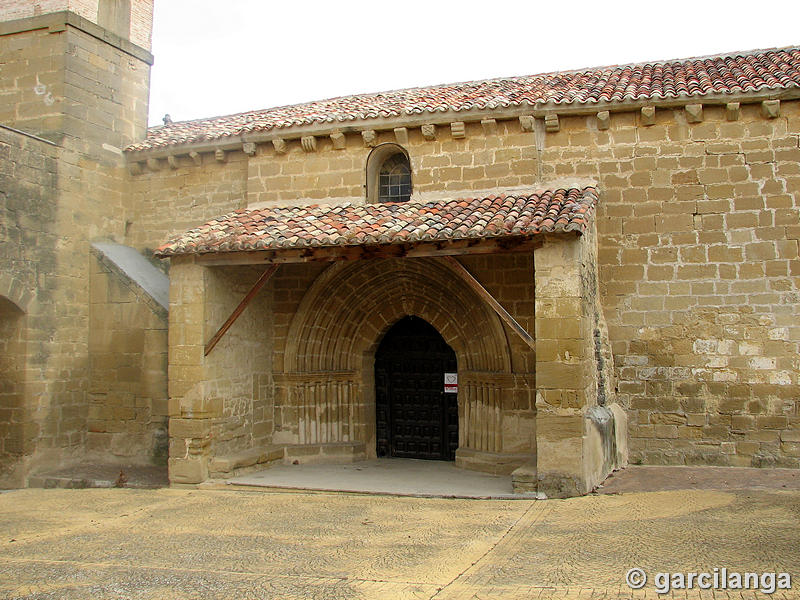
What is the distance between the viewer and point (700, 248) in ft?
33.3

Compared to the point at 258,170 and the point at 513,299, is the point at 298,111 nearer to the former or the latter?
the point at 258,170

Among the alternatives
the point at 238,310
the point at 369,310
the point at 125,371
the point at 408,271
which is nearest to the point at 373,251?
the point at 408,271

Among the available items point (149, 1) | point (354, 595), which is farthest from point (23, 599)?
point (149, 1)

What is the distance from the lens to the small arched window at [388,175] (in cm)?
1145

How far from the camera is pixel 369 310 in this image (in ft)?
38.8

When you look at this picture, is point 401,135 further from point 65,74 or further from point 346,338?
point 65,74

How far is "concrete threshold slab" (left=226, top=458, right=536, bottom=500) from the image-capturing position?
30.8 ft

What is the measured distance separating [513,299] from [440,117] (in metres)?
2.76

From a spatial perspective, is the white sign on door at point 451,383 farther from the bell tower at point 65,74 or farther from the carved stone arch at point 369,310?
the bell tower at point 65,74

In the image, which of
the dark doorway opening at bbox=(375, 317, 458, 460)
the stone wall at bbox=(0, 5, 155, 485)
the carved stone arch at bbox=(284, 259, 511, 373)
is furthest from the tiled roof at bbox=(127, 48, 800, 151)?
the dark doorway opening at bbox=(375, 317, 458, 460)

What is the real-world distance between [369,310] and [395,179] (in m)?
2.00

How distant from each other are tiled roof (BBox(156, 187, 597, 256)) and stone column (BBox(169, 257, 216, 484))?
48cm

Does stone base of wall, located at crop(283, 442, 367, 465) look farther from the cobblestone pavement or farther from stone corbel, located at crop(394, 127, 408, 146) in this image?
stone corbel, located at crop(394, 127, 408, 146)
